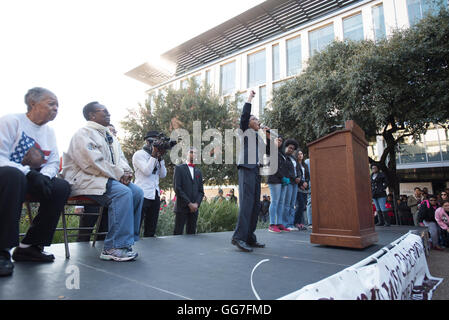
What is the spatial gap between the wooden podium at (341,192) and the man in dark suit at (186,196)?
240cm

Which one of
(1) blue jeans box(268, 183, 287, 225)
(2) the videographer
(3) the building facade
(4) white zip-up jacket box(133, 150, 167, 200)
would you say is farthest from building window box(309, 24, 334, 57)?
(4) white zip-up jacket box(133, 150, 167, 200)

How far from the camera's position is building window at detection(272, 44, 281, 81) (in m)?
26.0

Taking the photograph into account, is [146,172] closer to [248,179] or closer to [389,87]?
[248,179]

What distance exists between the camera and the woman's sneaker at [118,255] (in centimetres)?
262

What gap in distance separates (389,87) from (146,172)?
→ 1022 cm

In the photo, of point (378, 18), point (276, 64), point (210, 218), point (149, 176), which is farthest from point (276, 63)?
point (149, 176)

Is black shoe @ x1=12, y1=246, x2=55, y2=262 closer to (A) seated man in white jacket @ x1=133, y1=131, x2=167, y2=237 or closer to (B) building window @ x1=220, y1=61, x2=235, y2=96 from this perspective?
(A) seated man in white jacket @ x1=133, y1=131, x2=167, y2=237

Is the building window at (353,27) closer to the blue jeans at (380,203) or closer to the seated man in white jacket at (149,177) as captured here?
the blue jeans at (380,203)

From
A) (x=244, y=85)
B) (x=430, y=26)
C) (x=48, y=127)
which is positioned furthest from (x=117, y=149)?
(x=244, y=85)

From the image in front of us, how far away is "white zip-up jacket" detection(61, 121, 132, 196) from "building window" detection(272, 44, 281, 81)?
81.8ft

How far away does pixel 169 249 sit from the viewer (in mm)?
3398

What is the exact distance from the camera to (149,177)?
4.70 metres
